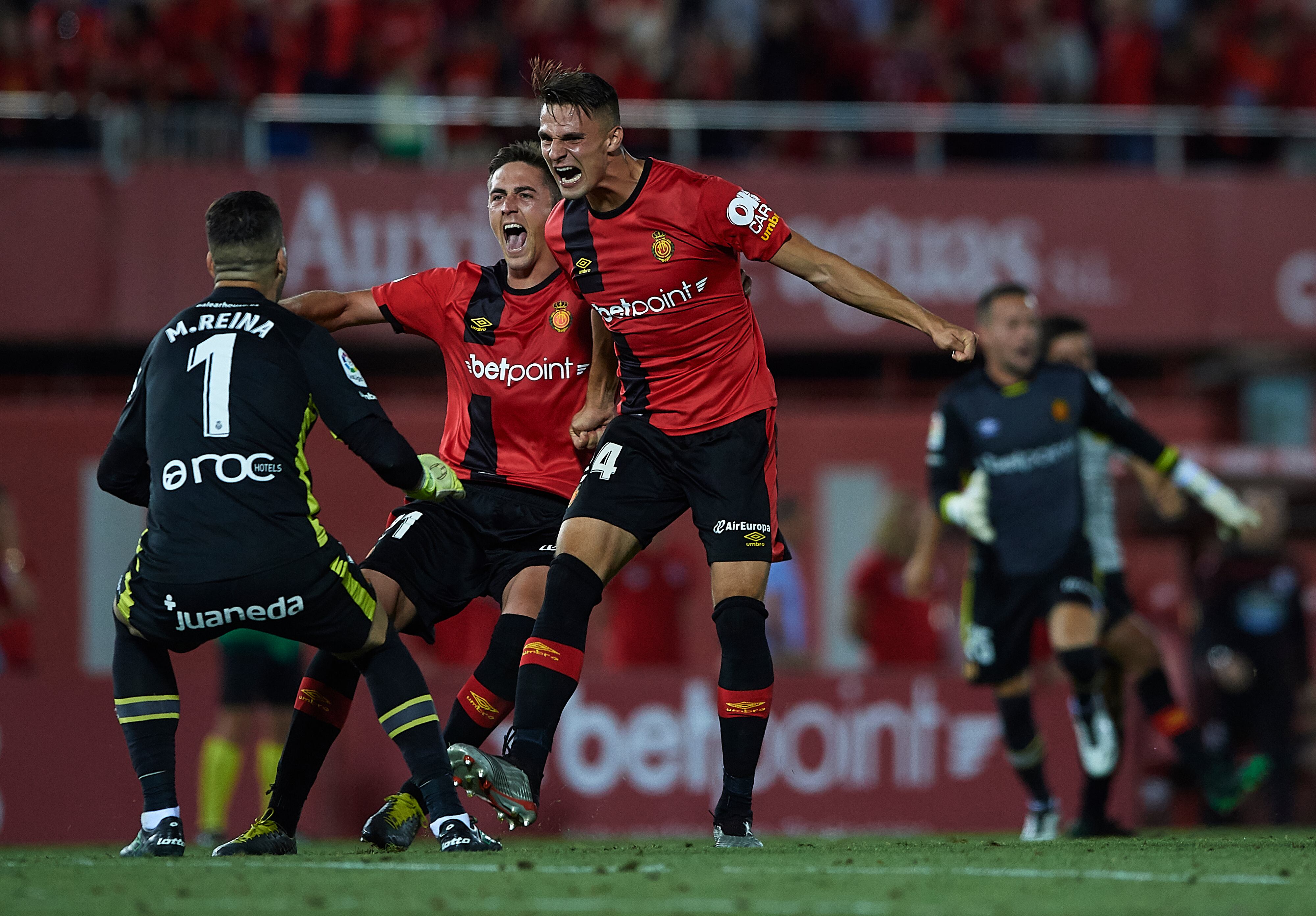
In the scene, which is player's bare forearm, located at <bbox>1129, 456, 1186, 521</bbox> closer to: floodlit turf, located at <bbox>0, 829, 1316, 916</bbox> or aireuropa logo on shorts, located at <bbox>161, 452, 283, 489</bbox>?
floodlit turf, located at <bbox>0, 829, 1316, 916</bbox>

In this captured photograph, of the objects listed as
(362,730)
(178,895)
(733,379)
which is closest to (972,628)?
(733,379)

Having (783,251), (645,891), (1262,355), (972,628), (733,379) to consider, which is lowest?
(645,891)

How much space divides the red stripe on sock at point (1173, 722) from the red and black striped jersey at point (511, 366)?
155 inches

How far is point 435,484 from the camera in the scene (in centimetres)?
529

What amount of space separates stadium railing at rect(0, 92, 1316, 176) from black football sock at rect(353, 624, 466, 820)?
9299 mm

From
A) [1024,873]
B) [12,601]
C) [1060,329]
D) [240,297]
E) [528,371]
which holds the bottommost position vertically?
[1024,873]

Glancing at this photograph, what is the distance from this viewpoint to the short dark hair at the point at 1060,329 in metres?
9.20

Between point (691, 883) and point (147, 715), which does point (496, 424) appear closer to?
point (147, 715)

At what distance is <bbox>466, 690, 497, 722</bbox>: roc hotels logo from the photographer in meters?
5.98

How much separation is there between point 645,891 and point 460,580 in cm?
200

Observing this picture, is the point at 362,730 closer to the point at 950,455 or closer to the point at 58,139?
the point at 950,455

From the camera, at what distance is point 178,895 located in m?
4.04

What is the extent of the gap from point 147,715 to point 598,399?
188 cm

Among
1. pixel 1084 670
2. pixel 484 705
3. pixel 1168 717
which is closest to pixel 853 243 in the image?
pixel 1168 717
